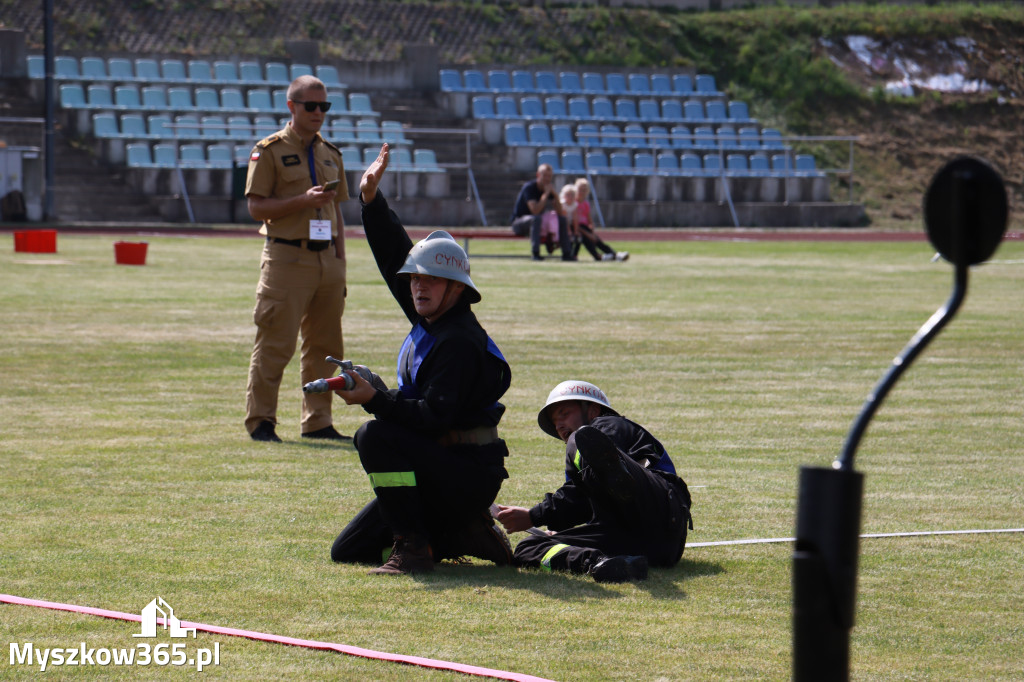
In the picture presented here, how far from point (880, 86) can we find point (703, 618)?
171 feet

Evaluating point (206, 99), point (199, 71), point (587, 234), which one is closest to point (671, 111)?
point (199, 71)

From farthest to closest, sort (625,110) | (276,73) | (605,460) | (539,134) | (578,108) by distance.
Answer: (625,110)
(578,108)
(276,73)
(539,134)
(605,460)

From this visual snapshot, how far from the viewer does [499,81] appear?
47.6 meters

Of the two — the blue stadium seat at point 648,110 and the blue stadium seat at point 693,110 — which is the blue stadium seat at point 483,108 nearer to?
the blue stadium seat at point 648,110

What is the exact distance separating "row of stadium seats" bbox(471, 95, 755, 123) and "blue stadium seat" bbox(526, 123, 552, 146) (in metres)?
0.78

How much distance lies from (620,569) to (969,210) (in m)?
3.87

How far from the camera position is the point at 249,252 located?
2920cm

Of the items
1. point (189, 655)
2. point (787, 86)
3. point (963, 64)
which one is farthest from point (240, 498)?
point (963, 64)

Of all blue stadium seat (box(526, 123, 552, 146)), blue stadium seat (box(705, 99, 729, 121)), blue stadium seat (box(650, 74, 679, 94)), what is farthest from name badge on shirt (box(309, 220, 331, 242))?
blue stadium seat (box(650, 74, 679, 94))

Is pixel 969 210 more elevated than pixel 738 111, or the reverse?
pixel 738 111

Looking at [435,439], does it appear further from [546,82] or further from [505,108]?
[546,82]

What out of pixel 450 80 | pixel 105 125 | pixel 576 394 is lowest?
pixel 576 394

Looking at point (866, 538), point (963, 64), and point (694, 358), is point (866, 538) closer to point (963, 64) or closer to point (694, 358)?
point (694, 358)

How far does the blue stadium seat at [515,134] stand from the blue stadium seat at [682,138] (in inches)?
182
